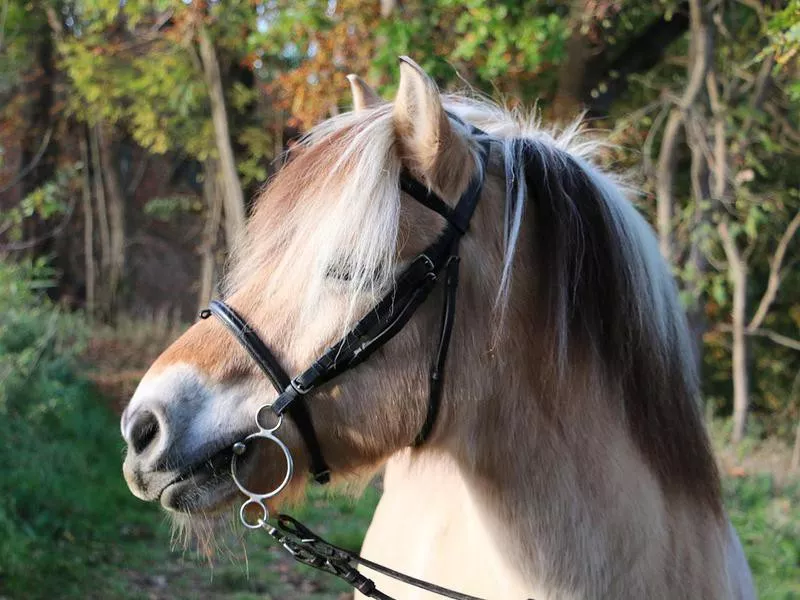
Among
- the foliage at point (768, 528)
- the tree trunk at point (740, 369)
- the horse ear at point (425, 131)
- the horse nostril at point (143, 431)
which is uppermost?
the horse ear at point (425, 131)

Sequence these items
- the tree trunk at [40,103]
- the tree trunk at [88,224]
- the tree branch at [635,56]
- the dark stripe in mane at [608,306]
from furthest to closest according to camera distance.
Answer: the tree trunk at [88,224] < the tree trunk at [40,103] < the tree branch at [635,56] < the dark stripe in mane at [608,306]

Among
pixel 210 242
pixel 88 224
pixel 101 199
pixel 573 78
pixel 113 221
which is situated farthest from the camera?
pixel 101 199

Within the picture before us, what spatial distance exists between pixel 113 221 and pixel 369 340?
1476 centimetres

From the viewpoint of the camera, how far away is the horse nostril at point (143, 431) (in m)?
1.60

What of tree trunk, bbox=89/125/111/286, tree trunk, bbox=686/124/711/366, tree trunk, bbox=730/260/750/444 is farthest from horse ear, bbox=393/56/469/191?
tree trunk, bbox=89/125/111/286

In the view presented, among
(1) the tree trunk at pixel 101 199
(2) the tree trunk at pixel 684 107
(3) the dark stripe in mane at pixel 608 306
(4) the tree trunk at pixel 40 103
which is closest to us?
(3) the dark stripe in mane at pixel 608 306

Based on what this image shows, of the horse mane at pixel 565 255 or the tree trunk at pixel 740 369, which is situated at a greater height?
the horse mane at pixel 565 255

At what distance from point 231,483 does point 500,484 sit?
0.57 meters

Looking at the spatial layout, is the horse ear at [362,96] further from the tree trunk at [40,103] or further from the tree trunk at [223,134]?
the tree trunk at [40,103]

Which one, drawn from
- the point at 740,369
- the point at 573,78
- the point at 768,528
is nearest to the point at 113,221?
the point at 573,78

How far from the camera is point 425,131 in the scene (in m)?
1.61

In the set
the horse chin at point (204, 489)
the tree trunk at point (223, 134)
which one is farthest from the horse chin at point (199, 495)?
the tree trunk at point (223, 134)

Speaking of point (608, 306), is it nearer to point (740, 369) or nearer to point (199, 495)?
point (199, 495)

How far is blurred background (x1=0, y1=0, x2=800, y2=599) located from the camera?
5.04m
